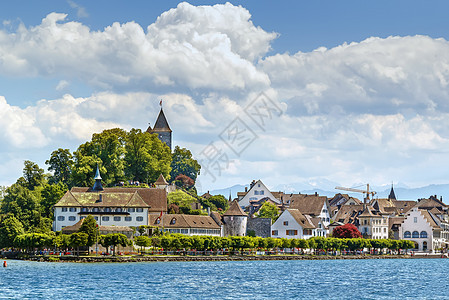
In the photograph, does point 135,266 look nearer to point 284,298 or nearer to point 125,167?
point 284,298

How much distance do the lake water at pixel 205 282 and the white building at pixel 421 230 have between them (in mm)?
64989

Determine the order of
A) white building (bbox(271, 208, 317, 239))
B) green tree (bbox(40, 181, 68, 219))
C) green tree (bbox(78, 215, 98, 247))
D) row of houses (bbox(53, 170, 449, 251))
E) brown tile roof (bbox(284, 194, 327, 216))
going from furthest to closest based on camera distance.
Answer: brown tile roof (bbox(284, 194, 327, 216)) < white building (bbox(271, 208, 317, 239)) < green tree (bbox(40, 181, 68, 219)) < row of houses (bbox(53, 170, 449, 251)) < green tree (bbox(78, 215, 98, 247))

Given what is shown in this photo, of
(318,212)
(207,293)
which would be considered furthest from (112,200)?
(207,293)

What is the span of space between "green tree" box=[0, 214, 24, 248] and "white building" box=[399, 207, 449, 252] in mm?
85109

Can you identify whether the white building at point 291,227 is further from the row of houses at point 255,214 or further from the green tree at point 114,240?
the green tree at point 114,240

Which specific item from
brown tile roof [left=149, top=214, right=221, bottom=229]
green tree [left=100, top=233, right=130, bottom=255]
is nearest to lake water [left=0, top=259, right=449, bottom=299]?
green tree [left=100, top=233, right=130, bottom=255]

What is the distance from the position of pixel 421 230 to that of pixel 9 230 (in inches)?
3482

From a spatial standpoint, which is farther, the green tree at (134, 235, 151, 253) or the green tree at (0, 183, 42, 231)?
the green tree at (0, 183, 42, 231)

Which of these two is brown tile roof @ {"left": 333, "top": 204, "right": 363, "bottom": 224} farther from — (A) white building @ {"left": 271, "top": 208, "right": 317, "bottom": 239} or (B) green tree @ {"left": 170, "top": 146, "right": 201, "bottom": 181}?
(B) green tree @ {"left": 170, "top": 146, "right": 201, "bottom": 181}

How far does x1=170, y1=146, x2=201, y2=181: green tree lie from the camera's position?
189 m

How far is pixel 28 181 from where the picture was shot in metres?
142

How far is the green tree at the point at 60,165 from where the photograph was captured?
14625cm

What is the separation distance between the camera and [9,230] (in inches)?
4503

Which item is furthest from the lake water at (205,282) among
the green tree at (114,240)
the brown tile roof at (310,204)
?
the brown tile roof at (310,204)
